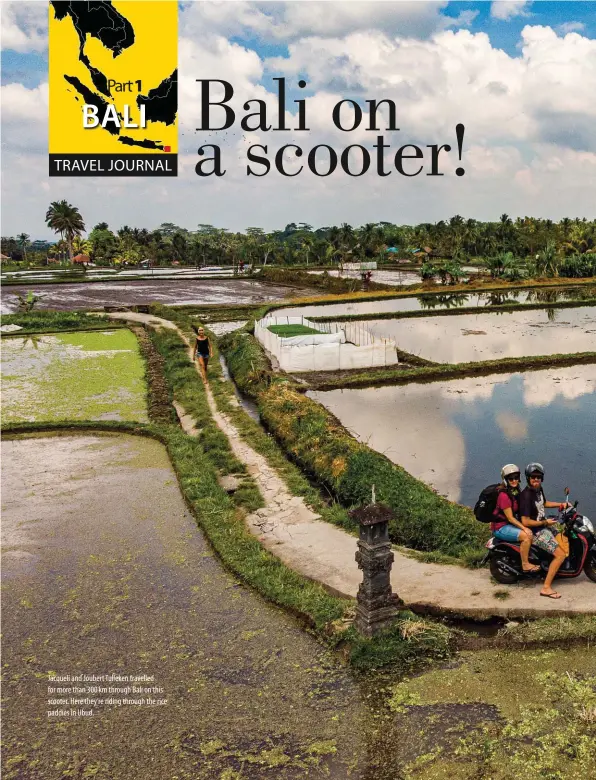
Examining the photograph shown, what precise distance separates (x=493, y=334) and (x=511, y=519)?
23.2 meters

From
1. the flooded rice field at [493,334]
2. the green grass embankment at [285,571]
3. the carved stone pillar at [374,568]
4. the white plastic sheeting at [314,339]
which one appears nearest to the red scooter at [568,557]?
the green grass embankment at [285,571]

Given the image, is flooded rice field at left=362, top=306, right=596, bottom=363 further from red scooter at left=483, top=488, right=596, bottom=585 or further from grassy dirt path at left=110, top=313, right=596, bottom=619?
red scooter at left=483, top=488, right=596, bottom=585

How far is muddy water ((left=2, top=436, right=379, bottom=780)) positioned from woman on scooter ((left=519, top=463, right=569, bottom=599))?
2.79 m

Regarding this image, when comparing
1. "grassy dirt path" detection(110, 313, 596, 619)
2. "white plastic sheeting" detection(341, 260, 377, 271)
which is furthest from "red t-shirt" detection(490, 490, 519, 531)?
"white plastic sheeting" detection(341, 260, 377, 271)

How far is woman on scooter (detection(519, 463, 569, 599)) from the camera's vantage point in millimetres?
7348

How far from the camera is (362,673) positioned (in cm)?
648

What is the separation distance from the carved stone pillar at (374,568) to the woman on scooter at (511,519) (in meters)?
1.64

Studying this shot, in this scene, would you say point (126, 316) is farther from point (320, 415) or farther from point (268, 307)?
point (320, 415)

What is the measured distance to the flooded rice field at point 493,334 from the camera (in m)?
25.0

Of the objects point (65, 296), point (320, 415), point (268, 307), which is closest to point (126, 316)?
point (268, 307)

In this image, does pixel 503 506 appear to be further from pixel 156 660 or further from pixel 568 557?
pixel 156 660

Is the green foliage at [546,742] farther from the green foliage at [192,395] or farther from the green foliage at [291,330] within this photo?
the green foliage at [291,330]

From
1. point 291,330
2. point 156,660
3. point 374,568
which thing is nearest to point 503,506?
point 374,568

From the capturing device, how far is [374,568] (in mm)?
6711
